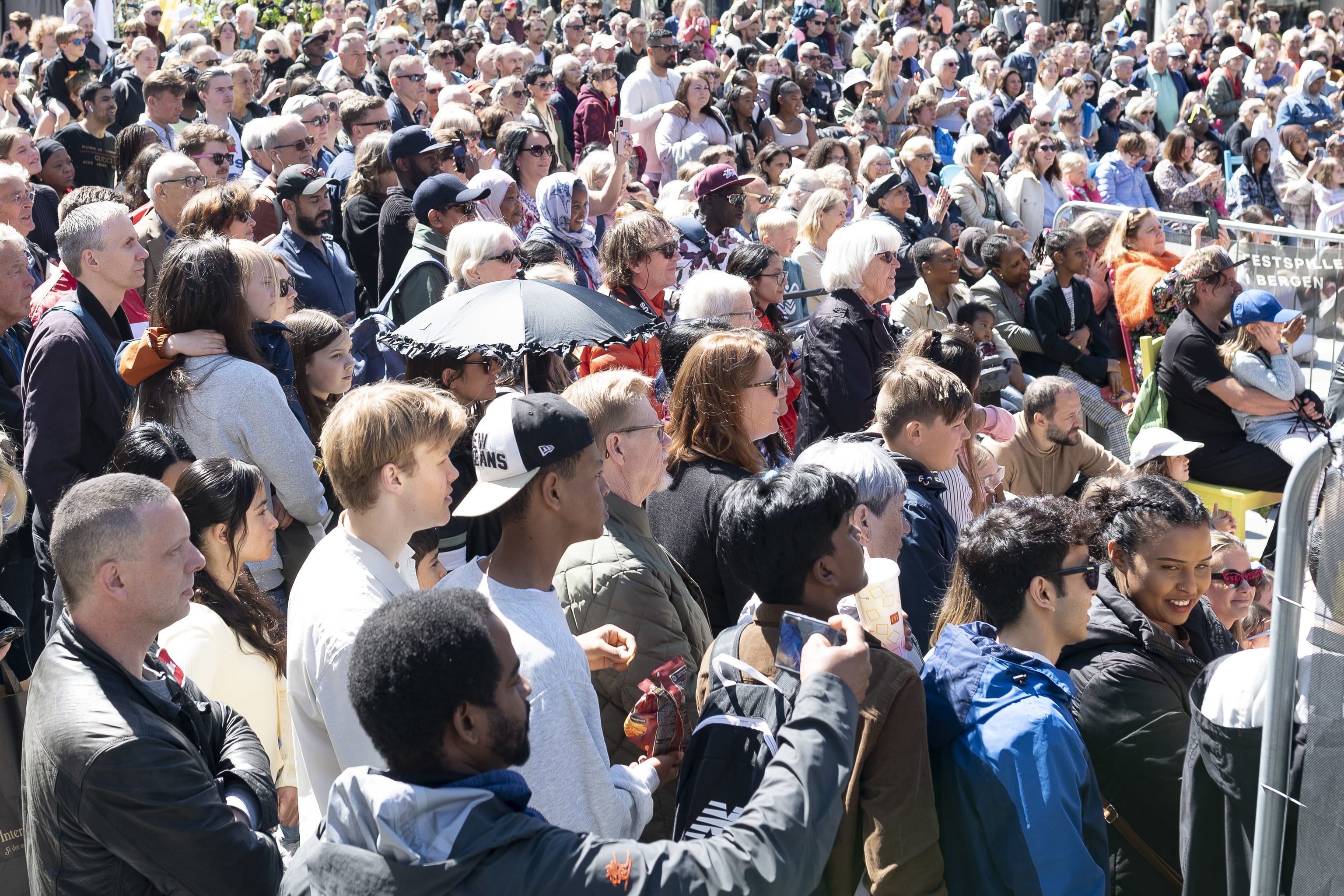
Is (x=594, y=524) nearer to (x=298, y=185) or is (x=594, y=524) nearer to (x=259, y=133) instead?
(x=298, y=185)

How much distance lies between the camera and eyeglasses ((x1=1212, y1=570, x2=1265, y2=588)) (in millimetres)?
4508

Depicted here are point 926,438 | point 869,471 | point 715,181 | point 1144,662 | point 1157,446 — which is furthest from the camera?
point 715,181

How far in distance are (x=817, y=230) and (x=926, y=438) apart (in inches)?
148

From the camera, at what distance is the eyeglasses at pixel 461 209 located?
643 cm

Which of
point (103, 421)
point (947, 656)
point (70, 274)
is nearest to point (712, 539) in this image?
point (947, 656)

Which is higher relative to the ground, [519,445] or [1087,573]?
[519,445]

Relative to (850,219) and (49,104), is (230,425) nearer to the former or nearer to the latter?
(850,219)

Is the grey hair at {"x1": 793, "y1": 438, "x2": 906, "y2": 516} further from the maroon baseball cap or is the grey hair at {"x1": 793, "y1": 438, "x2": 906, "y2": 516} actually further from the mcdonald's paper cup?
the maroon baseball cap

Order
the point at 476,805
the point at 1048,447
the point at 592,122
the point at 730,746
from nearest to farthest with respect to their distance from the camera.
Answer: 1. the point at 476,805
2. the point at 730,746
3. the point at 1048,447
4. the point at 592,122

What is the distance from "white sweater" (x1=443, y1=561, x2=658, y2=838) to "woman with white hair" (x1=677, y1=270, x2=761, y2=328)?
10.8 feet

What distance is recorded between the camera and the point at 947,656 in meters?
2.70

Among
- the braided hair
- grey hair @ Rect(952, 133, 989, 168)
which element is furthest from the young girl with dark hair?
grey hair @ Rect(952, 133, 989, 168)

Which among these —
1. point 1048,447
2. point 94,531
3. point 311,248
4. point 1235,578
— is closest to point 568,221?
point 311,248

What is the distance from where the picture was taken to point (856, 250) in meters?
6.30
